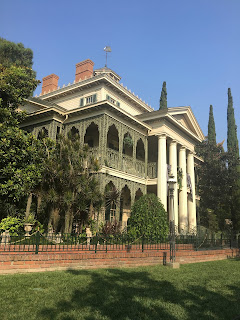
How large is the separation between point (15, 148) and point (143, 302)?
417 inches

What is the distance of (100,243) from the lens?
11.7 metres

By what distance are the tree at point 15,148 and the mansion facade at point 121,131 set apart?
6.40 feet

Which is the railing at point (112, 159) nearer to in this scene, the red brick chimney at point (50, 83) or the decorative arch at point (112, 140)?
the decorative arch at point (112, 140)

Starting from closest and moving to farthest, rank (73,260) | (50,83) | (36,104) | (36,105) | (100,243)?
(73,260) < (100,243) < (36,104) < (36,105) < (50,83)

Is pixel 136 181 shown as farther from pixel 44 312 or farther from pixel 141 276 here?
pixel 44 312

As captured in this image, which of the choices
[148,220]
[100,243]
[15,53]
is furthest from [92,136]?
[15,53]

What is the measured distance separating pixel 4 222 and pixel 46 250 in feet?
14.9

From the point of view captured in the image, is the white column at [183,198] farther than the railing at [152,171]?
Yes

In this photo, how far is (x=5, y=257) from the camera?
7285 millimetres

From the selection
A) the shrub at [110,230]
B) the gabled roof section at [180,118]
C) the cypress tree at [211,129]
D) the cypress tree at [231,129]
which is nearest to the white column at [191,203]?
the gabled roof section at [180,118]

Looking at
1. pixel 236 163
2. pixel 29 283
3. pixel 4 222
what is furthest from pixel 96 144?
pixel 236 163

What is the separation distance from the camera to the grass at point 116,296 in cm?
448

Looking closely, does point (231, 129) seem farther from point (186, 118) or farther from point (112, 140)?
point (112, 140)

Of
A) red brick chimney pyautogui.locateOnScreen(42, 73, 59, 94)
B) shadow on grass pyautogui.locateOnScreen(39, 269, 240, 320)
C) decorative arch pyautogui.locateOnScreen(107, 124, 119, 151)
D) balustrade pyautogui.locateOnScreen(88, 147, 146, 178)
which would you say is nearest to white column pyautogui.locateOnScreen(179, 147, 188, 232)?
balustrade pyautogui.locateOnScreen(88, 147, 146, 178)
